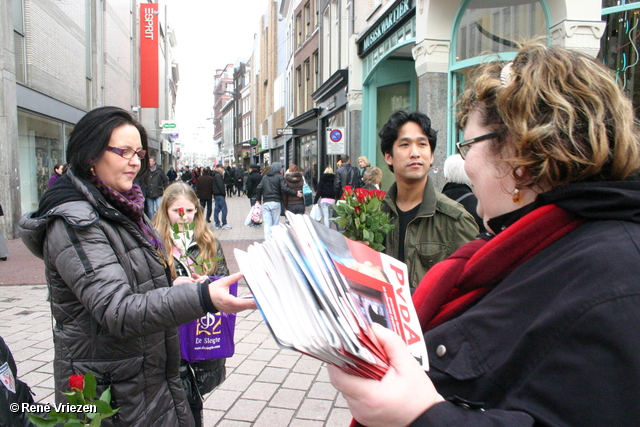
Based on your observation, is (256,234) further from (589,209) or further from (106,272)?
(589,209)

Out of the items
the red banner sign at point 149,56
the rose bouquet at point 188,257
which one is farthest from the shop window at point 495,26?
the red banner sign at point 149,56

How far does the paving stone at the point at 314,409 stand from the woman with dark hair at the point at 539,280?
8.38 feet

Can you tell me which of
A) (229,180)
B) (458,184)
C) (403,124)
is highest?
(229,180)

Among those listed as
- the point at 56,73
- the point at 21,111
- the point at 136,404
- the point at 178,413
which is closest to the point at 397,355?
the point at 136,404

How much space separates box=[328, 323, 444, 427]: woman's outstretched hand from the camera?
816 mm

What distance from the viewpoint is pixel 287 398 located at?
367 centimetres

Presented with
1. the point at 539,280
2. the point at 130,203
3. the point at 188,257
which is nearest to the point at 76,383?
the point at 130,203

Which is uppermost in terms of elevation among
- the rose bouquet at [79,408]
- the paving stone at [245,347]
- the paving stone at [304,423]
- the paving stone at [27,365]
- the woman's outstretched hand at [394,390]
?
the woman's outstretched hand at [394,390]

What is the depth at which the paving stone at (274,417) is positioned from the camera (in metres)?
3.28

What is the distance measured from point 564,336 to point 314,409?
2995 millimetres

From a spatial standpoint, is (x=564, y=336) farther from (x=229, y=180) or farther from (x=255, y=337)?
(x=229, y=180)

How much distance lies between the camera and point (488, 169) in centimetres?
113

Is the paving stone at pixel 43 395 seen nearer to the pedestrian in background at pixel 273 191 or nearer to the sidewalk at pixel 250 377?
the sidewalk at pixel 250 377

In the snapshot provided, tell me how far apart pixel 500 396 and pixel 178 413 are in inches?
61.1
